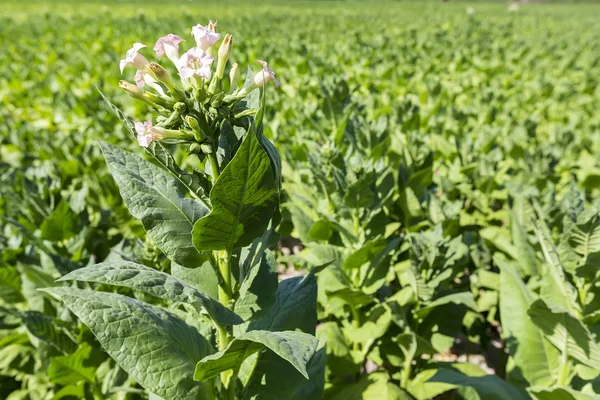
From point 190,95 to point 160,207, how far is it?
32 centimetres

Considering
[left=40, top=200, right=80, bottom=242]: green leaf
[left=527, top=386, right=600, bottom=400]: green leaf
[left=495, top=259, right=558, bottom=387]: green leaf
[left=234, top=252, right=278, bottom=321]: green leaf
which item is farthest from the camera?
[left=40, top=200, right=80, bottom=242]: green leaf

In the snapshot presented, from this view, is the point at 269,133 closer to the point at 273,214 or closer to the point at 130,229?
the point at 130,229

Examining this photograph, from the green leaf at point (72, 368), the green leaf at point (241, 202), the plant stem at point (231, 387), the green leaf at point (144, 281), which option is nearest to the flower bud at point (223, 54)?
the green leaf at point (241, 202)

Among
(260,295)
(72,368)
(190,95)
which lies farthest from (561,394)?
(72,368)

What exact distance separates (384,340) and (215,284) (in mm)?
1664

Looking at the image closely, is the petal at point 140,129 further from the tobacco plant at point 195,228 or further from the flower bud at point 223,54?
the flower bud at point 223,54

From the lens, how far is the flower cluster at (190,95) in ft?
3.62

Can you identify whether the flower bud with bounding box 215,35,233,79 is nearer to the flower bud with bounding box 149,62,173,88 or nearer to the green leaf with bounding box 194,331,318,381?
the flower bud with bounding box 149,62,173,88

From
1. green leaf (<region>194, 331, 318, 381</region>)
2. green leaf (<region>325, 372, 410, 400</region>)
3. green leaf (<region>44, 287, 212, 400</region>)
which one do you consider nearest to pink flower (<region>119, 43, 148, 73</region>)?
green leaf (<region>44, 287, 212, 400</region>)

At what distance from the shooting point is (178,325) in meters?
1.41

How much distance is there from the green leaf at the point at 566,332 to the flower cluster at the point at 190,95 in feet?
5.14

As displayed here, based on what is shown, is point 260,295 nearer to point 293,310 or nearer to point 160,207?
point 293,310

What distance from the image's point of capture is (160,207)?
A: 124 centimetres

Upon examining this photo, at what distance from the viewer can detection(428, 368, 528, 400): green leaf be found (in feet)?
6.83
